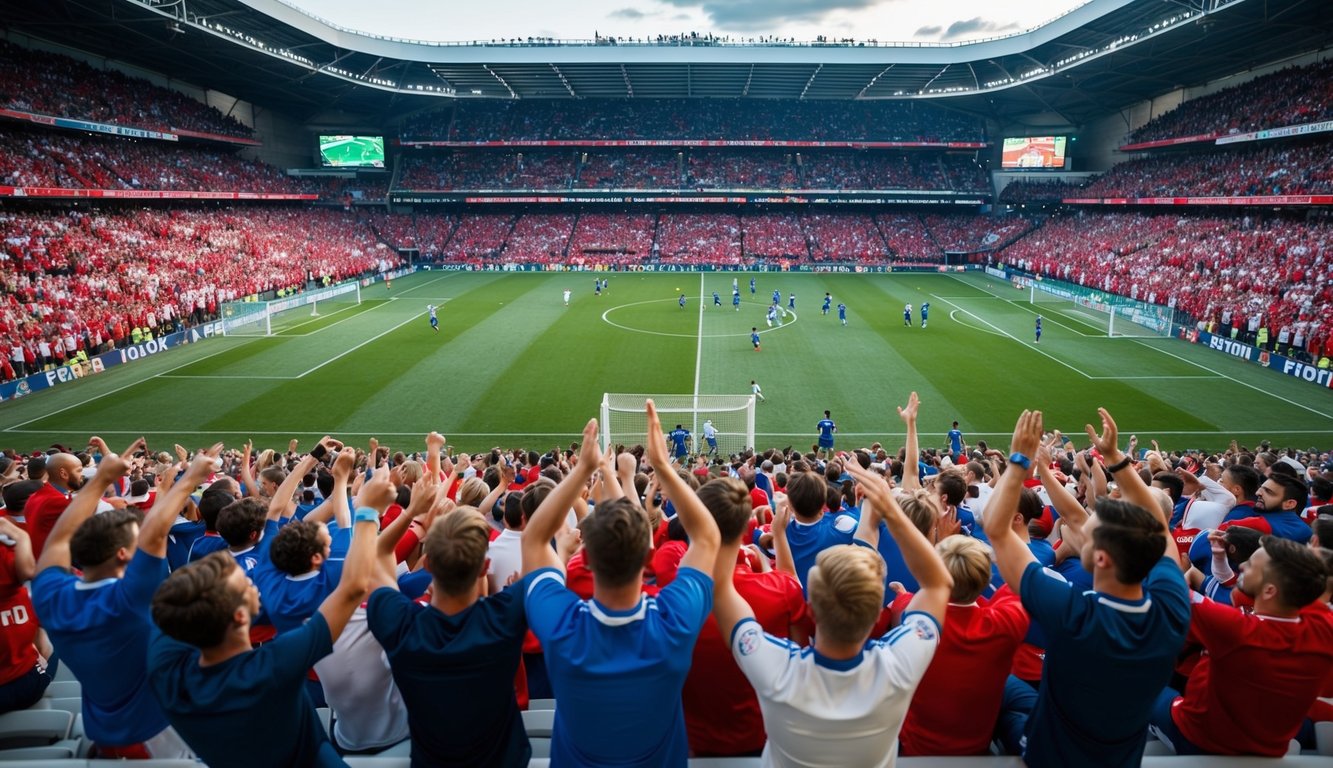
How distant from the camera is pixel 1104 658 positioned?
3.53 meters

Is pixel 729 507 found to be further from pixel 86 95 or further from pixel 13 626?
pixel 86 95

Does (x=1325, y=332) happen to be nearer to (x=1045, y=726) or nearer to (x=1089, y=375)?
(x=1089, y=375)

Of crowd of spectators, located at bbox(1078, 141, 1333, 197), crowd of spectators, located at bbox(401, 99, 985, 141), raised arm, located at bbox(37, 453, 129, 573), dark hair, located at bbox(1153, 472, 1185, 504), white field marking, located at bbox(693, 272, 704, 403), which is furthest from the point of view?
crowd of spectators, located at bbox(401, 99, 985, 141)

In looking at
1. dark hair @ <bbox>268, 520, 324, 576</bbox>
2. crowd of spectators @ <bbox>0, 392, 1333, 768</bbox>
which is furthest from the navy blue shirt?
dark hair @ <bbox>268, 520, 324, 576</bbox>

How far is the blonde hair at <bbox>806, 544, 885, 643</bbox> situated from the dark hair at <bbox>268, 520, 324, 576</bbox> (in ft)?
9.19

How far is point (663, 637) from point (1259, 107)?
5721cm

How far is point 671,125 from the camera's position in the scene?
77.6 metres

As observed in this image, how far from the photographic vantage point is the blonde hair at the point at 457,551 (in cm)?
348

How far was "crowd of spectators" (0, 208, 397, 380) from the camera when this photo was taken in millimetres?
30219

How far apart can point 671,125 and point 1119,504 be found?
257 ft

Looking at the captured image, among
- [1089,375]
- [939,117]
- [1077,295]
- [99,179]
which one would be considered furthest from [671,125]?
[1089,375]

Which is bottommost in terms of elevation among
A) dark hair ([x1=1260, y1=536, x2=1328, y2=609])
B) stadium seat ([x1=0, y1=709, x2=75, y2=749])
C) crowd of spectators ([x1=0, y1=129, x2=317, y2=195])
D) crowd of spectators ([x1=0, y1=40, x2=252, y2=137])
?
stadium seat ([x1=0, y1=709, x2=75, y2=749])

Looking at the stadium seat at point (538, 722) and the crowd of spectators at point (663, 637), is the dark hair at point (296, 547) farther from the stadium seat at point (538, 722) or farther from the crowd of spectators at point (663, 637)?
the stadium seat at point (538, 722)

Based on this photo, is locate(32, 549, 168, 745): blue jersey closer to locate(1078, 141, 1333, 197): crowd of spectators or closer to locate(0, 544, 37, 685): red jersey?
locate(0, 544, 37, 685): red jersey
